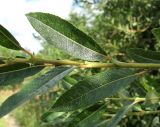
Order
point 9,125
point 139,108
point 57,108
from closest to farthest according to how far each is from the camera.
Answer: point 57,108 < point 139,108 < point 9,125

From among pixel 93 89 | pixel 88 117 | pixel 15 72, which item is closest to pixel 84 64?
pixel 93 89

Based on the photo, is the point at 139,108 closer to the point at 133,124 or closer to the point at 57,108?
the point at 57,108

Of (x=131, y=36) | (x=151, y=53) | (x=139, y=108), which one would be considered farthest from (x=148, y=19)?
(x=151, y=53)

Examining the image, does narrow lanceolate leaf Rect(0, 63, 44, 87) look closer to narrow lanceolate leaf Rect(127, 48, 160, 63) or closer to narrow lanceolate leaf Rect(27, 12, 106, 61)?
narrow lanceolate leaf Rect(27, 12, 106, 61)

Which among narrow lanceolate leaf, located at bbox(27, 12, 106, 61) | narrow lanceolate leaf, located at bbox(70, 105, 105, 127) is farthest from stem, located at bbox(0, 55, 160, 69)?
narrow lanceolate leaf, located at bbox(70, 105, 105, 127)

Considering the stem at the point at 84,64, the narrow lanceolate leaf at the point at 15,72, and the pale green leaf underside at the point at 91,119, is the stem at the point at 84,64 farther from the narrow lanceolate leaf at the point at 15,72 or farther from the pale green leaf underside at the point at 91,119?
the pale green leaf underside at the point at 91,119

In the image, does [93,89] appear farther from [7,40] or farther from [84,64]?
[7,40]
